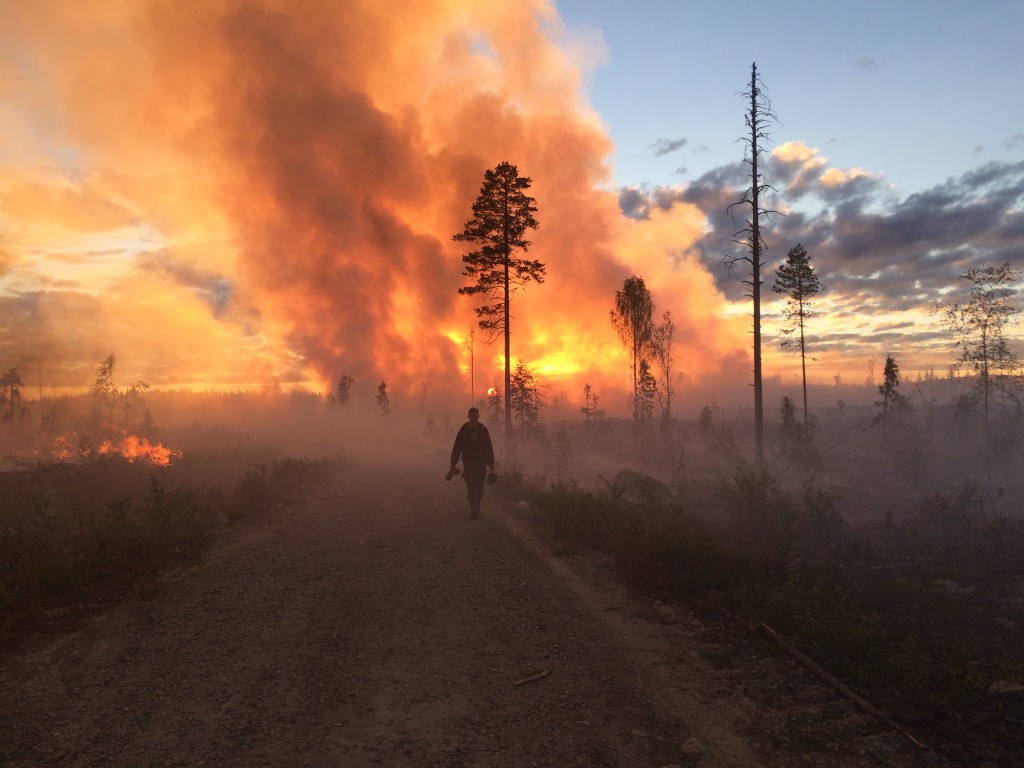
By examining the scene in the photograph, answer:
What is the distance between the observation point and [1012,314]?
119 feet

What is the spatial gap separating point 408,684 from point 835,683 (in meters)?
4.24

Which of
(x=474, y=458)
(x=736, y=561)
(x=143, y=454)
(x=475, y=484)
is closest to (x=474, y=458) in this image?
(x=474, y=458)

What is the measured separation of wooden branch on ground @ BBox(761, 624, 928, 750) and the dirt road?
108 millimetres

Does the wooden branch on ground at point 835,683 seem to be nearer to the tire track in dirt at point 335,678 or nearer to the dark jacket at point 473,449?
the tire track in dirt at point 335,678

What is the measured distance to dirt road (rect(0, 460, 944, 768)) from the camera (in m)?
4.22

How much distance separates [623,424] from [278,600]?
74.3m

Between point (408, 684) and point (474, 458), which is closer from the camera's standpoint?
point (408, 684)

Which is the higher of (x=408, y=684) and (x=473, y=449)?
(x=473, y=449)

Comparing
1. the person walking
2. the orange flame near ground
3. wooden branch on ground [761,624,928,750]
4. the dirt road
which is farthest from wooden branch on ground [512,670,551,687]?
the orange flame near ground

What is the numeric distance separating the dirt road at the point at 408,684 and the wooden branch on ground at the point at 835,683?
0.35 ft

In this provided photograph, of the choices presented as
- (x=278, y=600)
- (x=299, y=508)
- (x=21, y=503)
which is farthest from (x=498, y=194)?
(x=278, y=600)

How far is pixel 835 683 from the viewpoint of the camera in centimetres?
525

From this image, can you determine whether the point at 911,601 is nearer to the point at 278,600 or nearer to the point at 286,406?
the point at 278,600

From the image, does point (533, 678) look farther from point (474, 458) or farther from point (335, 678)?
point (474, 458)
